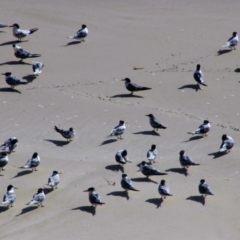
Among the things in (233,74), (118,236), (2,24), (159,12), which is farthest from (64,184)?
(159,12)

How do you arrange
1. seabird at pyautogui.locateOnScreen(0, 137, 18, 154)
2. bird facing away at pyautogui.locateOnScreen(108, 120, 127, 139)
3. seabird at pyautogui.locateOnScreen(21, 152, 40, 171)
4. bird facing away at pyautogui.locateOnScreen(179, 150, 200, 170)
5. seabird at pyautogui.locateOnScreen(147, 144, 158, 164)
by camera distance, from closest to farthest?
seabird at pyautogui.locateOnScreen(21, 152, 40, 171) → bird facing away at pyautogui.locateOnScreen(179, 150, 200, 170) → seabird at pyautogui.locateOnScreen(147, 144, 158, 164) → seabird at pyautogui.locateOnScreen(0, 137, 18, 154) → bird facing away at pyautogui.locateOnScreen(108, 120, 127, 139)

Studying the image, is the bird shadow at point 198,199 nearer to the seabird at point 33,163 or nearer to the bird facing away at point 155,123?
the seabird at point 33,163

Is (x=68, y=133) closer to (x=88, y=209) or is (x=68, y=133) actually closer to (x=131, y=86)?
(x=131, y=86)

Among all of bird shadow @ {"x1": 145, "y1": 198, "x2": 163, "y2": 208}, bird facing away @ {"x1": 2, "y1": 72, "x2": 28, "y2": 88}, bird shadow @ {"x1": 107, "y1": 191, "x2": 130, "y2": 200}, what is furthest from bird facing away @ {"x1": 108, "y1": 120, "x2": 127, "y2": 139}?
bird facing away @ {"x1": 2, "y1": 72, "x2": 28, "y2": 88}

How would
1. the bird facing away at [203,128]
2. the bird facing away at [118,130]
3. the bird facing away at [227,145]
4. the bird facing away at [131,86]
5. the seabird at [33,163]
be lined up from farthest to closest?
1. the bird facing away at [131,86]
2. the bird facing away at [203,128]
3. the bird facing away at [118,130]
4. the bird facing away at [227,145]
5. the seabird at [33,163]

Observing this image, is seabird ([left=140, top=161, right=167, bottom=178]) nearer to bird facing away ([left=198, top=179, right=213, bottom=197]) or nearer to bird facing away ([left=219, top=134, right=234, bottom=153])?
bird facing away ([left=198, top=179, right=213, bottom=197])

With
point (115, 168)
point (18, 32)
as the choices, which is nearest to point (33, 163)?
point (115, 168)

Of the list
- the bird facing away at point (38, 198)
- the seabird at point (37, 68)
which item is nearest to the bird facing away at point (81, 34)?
the seabird at point (37, 68)
